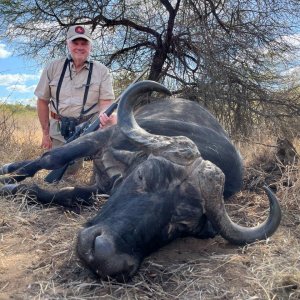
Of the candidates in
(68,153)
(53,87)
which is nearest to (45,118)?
(53,87)

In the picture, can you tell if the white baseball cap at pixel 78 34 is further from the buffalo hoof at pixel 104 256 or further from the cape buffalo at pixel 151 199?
the buffalo hoof at pixel 104 256

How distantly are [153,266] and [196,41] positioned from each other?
5.47m

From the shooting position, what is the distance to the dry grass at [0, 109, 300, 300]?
2.74 m

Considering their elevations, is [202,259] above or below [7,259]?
above

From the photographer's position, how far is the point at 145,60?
346 inches

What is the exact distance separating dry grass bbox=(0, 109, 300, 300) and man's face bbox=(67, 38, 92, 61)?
255cm

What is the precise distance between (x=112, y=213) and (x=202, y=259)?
713mm

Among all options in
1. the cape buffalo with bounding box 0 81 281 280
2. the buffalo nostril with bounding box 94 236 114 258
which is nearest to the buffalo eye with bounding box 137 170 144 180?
the cape buffalo with bounding box 0 81 281 280

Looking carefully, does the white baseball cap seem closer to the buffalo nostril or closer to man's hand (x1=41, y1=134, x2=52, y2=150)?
man's hand (x1=41, y1=134, x2=52, y2=150)

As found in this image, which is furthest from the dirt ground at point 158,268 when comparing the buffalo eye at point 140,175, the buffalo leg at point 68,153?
the buffalo leg at point 68,153

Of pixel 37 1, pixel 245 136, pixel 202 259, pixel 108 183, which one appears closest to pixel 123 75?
pixel 37 1

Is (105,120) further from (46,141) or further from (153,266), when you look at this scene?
(153,266)

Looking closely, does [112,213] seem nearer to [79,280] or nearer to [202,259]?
[79,280]

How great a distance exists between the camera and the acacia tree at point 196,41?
779 centimetres
